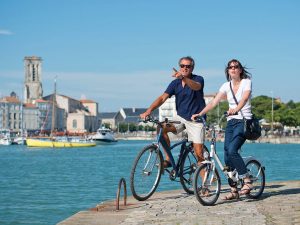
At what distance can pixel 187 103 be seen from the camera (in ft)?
30.4

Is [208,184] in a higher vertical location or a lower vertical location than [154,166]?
lower

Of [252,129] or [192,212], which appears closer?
[192,212]

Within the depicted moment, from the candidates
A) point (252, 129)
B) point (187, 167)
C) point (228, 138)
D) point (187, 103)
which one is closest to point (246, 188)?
point (228, 138)

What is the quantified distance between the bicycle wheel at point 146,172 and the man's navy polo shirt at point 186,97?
738mm

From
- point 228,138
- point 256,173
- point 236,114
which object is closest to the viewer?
point 236,114

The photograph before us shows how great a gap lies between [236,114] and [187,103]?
801 mm

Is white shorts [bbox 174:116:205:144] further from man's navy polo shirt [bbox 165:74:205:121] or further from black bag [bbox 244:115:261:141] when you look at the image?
black bag [bbox 244:115:261:141]

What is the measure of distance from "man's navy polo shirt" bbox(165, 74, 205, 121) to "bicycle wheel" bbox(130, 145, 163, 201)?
74 centimetres

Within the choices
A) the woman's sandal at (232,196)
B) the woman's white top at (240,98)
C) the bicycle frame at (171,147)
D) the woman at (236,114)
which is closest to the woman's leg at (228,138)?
the woman at (236,114)

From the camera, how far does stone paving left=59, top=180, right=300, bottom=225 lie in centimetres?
721

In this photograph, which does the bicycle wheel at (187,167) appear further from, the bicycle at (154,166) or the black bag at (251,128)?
the black bag at (251,128)

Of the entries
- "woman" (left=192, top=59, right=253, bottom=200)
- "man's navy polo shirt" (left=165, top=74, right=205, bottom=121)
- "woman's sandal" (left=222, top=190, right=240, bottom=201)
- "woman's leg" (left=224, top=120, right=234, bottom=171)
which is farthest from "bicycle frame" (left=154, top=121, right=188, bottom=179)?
"woman's sandal" (left=222, top=190, right=240, bottom=201)

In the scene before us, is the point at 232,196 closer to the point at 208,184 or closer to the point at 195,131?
the point at 208,184

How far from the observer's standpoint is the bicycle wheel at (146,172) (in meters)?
8.85
